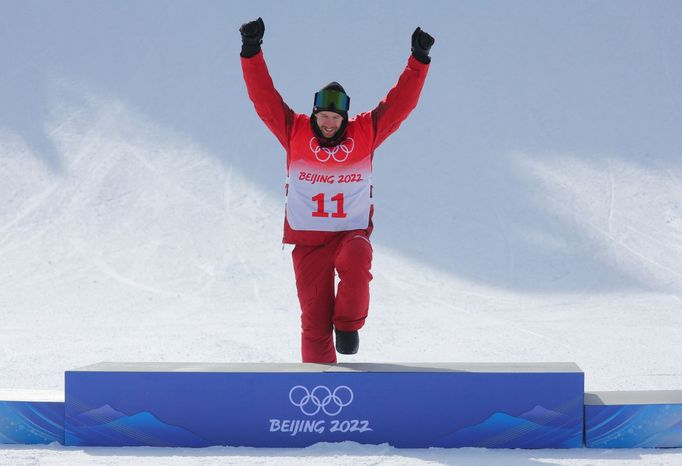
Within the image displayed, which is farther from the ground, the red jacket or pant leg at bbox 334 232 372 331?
the red jacket

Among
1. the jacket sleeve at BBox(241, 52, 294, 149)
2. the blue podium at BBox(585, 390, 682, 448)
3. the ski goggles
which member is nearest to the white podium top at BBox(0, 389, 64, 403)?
the jacket sleeve at BBox(241, 52, 294, 149)

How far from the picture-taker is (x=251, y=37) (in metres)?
3.32

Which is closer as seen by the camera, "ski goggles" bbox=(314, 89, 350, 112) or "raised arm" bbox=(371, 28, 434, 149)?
"ski goggles" bbox=(314, 89, 350, 112)

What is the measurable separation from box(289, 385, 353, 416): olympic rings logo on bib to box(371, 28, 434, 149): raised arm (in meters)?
1.04

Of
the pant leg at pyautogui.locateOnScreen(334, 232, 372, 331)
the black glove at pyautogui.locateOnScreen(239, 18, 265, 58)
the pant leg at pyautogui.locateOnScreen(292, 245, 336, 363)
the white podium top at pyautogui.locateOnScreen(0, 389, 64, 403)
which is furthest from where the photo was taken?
the pant leg at pyautogui.locateOnScreen(292, 245, 336, 363)

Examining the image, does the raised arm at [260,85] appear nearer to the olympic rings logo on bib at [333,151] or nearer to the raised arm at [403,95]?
the olympic rings logo on bib at [333,151]

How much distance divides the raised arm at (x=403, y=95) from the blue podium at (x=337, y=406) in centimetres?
103

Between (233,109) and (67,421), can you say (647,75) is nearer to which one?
(233,109)

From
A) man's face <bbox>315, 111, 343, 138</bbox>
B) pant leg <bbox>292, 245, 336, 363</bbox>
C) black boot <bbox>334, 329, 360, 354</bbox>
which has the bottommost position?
black boot <bbox>334, 329, 360, 354</bbox>

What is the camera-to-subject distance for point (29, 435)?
2.96m

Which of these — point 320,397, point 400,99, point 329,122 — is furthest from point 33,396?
point 400,99

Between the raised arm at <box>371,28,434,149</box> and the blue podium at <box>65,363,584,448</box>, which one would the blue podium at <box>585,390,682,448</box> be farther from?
the raised arm at <box>371,28,434,149</box>

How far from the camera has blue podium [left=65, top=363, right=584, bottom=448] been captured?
9.25 feet

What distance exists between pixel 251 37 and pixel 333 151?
502 mm
